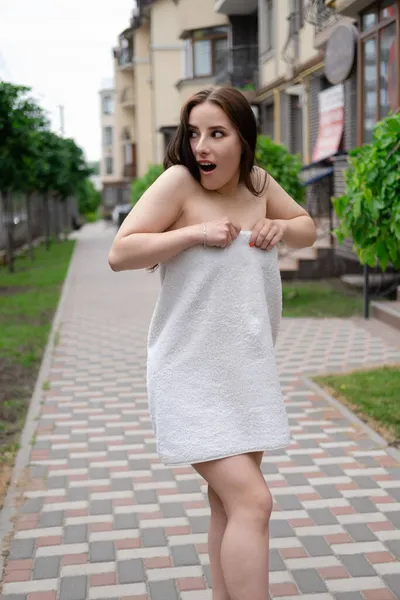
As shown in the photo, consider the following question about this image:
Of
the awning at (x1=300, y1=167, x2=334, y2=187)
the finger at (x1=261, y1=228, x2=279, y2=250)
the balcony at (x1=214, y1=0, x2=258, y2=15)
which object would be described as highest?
the balcony at (x1=214, y1=0, x2=258, y2=15)

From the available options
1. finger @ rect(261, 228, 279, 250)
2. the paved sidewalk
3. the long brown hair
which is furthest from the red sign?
finger @ rect(261, 228, 279, 250)

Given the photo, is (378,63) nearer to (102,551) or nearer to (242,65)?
(102,551)

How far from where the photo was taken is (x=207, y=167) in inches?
106

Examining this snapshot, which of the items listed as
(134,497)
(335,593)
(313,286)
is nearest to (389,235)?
(134,497)

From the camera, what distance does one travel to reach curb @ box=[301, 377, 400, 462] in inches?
229

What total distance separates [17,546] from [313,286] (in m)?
12.5

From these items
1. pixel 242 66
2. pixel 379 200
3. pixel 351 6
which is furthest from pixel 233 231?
pixel 242 66

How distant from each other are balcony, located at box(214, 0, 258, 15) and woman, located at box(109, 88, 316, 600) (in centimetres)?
2577

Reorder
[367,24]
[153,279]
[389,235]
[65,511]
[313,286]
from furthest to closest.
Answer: [153,279] → [313,286] → [367,24] → [389,235] → [65,511]

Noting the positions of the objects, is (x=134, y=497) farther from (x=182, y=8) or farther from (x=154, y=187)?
(x=182, y=8)

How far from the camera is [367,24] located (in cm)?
1422

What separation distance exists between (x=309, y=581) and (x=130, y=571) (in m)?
0.80

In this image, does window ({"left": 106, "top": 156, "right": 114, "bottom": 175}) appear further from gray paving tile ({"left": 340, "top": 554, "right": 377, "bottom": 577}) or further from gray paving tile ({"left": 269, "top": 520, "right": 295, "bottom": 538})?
gray paving tile ({"left": 340, "top": 554, "right": 377, "bottom": 577})

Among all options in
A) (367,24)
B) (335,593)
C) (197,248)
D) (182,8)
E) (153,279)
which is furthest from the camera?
(182,8)
